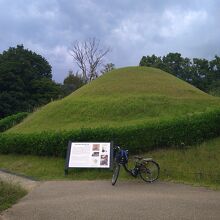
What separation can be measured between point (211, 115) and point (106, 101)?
25.4 ft

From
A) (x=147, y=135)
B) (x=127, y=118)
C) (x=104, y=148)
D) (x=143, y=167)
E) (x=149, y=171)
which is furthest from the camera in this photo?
(x=127, y=118)

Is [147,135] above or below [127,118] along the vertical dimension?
below

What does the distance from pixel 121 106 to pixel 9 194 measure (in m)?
12.4

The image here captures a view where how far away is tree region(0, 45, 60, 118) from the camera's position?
46.0 m

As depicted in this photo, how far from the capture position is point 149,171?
1226 centimetres

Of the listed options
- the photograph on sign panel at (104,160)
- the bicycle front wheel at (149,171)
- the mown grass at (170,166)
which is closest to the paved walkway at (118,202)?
the bicycle front wheel at (149,171)

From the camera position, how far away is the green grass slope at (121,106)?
20.3 metres

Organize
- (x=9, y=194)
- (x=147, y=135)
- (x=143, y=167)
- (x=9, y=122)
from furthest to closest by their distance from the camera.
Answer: (x=9, y=122) < (x=147, y=135) < (x=143, y=167) < (x=9, y=194)

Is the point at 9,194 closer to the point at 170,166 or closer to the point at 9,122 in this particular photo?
the point at 170,166

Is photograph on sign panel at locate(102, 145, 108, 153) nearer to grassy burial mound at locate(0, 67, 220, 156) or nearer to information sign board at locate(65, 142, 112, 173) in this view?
information sign board at locate(65, 142, 112, 173)

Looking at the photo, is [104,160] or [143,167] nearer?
[143,167]

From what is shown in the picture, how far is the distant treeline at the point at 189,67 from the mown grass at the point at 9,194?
46.2m

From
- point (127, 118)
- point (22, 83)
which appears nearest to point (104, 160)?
point (127, 118)

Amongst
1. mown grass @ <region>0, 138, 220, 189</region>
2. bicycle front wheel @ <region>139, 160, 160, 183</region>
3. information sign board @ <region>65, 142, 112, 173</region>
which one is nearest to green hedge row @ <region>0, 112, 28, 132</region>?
mown grass @ <region>0, 138, 220, 189</region>
